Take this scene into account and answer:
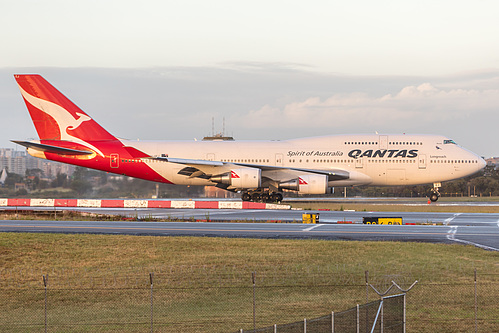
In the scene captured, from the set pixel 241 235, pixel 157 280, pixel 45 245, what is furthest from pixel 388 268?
pixel 45 245

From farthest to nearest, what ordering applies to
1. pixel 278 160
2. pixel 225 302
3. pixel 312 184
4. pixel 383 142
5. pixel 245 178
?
1. pixel 278 160
2. pixel 383 142
3. pixel 245 178
4. pixel 312 184
5. pixel 225 302

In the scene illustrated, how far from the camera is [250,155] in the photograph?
53281 mm

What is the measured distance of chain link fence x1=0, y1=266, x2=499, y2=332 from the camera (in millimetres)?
15781

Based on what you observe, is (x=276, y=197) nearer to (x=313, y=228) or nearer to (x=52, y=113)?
(x=313, y=228)

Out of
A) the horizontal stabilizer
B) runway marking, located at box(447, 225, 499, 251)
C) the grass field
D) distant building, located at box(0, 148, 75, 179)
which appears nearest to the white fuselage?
the horizontal stabilizer

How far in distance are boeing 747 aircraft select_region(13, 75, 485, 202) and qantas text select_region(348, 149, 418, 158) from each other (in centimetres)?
9

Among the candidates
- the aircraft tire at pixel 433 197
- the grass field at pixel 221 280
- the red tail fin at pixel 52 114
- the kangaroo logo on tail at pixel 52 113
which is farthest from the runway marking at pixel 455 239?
the red tail fin at pixel 52 114

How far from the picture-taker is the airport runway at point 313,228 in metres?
31.6

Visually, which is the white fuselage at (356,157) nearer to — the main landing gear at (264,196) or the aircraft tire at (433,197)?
the main landing gear at (264,196)

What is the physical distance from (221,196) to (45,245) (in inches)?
1714

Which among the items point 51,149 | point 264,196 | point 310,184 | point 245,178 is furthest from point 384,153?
point 51,149

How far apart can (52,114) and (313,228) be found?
29086 millimetres

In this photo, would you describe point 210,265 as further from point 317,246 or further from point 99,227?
point 99,227

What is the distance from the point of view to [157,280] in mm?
21406
